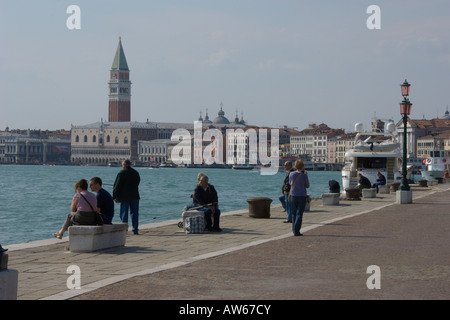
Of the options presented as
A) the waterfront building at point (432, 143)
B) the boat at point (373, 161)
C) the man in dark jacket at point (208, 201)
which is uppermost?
the waterfront building at point (432, 143)

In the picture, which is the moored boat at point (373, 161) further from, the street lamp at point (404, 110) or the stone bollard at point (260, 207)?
the stone bollard at point (260, 207)

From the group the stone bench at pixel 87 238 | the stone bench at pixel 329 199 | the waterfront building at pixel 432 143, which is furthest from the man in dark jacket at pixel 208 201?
the waterfront building at pixel 432 143

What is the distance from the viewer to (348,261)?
10.7 metres

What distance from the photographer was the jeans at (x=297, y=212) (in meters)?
14.2

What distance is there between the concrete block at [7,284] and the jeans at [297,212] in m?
7.78

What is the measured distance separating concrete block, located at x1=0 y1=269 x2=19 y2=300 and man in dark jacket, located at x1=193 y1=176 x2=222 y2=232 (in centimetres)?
829

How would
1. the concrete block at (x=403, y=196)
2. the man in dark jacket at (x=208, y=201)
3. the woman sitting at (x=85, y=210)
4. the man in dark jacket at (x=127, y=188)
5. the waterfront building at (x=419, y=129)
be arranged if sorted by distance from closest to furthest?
the woman sitting at (x=85, y=210) → the man in dark jacket at (x=127, y=188) → the man in dark jacket at (x=208, y=201) → the concrete block at (x=403, y=196) → the waterfront building at (x=419, y=129)

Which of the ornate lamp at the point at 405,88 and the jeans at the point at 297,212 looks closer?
the jeans at the point at 297,212

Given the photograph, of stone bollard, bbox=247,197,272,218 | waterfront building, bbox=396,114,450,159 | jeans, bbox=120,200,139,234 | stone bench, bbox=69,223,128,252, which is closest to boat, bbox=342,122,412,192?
stone bollard, bbox=247,197,272,218

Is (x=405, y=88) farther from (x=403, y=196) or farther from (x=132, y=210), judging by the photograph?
(x=132, y=210)
